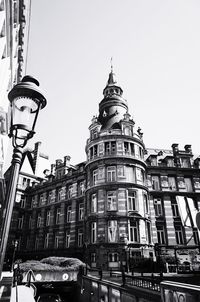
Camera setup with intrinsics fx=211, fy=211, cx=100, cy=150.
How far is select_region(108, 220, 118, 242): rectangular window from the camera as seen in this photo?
20.8 m

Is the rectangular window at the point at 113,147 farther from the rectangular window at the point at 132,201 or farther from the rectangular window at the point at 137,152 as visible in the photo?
the rectangular window at the point at 132,201

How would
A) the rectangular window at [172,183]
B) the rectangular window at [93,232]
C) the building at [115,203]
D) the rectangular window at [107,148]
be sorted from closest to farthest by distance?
the building at [115,203], the rectangular window at [93,232], the rectangular window at [107,148], the rectangular window at [172,183]

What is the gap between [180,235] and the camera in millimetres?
24328

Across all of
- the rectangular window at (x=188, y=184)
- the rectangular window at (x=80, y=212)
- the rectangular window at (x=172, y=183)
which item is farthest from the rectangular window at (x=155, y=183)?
the rectangular window at (x=80, y=212)

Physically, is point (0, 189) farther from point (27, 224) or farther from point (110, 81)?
point (110, 81)

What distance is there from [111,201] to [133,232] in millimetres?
3797

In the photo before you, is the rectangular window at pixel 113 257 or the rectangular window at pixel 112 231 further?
the rectangular window at pixel 112 231

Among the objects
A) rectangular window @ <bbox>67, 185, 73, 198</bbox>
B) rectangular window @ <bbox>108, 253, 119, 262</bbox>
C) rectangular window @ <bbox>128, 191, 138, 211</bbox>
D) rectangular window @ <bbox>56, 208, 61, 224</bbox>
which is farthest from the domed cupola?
rectangular window @ <bbox>108, 253, 119, 262</bbox>

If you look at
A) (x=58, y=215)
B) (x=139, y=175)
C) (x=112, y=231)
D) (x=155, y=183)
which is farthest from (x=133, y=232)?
(x=58, y=215)

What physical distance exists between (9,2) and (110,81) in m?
28.0

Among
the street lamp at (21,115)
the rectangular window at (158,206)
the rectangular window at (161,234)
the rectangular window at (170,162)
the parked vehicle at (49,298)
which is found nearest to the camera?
the street lamp at (21,115)

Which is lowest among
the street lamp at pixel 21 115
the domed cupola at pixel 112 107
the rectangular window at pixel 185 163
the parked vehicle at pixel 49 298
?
the parked vehicle at pixel 49 298

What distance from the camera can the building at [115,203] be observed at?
69.1 ft

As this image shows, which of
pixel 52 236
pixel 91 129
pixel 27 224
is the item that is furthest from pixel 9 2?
pixel 27 224
